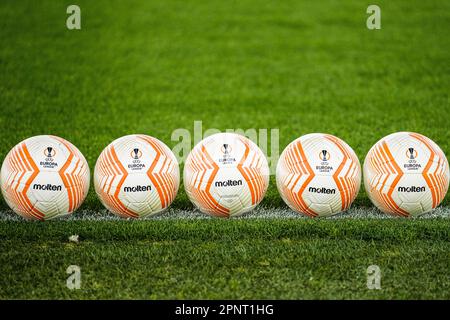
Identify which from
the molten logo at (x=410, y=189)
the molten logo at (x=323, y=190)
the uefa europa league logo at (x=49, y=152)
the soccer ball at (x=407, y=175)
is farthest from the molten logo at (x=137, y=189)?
the molten logo at (x=410, y=189)

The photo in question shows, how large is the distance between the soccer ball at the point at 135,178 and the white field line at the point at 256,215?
0.73ft

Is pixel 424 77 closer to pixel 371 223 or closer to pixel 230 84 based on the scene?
pixel 230 84

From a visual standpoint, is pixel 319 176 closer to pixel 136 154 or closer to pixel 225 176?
→ pixel 225 176

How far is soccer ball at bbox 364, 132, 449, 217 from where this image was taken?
718cm

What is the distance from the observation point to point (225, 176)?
713cm

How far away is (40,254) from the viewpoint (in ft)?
21.0

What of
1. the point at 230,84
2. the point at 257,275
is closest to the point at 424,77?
the point at 230,84

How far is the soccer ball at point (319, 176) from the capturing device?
7.14 meters

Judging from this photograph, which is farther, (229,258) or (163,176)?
(163,176)

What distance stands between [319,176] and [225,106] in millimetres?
5748

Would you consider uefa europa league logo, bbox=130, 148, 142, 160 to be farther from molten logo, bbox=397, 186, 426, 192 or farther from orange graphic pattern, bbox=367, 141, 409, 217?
molten logo, bbox=397, 186, 426, 192

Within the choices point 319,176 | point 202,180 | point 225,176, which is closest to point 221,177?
point 225,176

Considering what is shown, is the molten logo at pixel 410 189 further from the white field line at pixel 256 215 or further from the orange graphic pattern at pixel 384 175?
the white field line at pixel 256 215

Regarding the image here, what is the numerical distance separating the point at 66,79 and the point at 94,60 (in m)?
1.30
